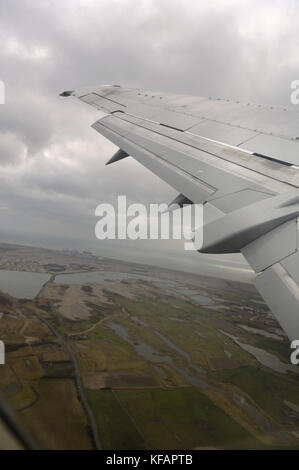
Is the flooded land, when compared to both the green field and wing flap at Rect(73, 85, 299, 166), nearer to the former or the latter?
the green field

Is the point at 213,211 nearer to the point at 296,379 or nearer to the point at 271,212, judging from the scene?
the point at 271,212

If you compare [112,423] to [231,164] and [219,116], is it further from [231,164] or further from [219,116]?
[219,116]

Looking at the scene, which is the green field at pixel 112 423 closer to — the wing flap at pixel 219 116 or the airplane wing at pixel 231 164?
the airplane wing at pixel 231 164

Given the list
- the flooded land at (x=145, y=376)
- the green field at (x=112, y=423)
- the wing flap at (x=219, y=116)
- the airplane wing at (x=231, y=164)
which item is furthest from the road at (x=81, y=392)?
the wing flap at (x=219, y=116)

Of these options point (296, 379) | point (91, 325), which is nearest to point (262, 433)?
point (296, 379)

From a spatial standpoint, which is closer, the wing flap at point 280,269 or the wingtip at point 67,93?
the wing flap at point 280,269

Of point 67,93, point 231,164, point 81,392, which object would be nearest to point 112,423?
point 81,392
